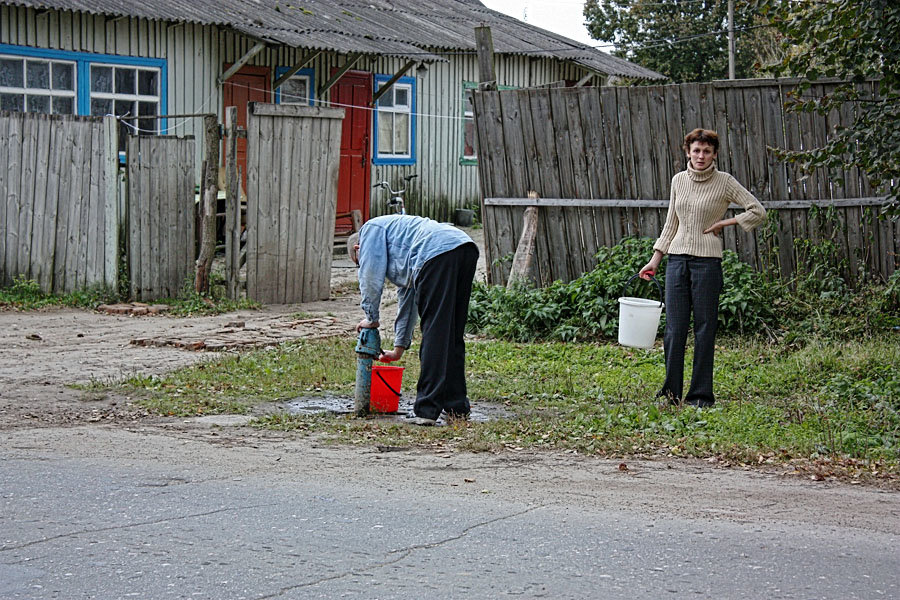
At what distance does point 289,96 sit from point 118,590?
53.0 ft

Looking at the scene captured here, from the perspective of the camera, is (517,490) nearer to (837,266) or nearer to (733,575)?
(733,575)

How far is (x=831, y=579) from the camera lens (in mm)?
4574

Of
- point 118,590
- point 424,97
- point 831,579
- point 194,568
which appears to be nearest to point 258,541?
point 194,568

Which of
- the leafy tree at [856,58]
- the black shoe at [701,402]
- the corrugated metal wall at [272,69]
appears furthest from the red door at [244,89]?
the black shoe at [701,402]

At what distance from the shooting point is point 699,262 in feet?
27.0

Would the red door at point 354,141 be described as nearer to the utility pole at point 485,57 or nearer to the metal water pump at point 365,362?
the utility pole at point 485,57

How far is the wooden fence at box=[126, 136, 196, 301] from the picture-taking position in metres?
13.1

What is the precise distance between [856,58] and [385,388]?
3.88 metres

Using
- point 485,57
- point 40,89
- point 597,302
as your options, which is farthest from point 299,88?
point 597,302

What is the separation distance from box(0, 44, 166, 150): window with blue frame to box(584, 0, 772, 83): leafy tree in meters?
23.5

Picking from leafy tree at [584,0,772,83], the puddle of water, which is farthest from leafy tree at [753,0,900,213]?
leafy tree at [584,0,772,83]

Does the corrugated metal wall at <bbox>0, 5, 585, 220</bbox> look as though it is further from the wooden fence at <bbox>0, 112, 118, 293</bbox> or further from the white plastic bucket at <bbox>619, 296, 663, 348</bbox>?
the white plastic bucket at <bbox>619, 296, 663, 348</bbox>

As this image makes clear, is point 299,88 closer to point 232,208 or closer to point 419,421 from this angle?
point 232,208

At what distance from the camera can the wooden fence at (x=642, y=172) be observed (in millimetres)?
11180
